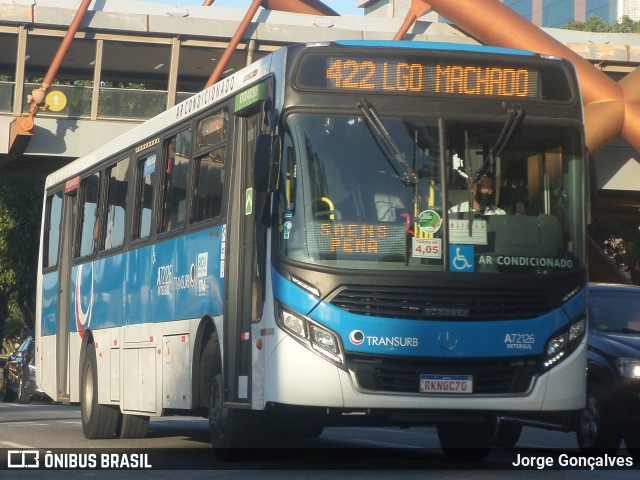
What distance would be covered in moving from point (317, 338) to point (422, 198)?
4.33 feet

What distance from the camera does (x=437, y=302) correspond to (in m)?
10.7

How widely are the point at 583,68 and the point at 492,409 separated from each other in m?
25.8

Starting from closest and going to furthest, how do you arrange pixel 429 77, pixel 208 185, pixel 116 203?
1. pixel 429 77
2. pixel 208 185
3. pixel 116 203

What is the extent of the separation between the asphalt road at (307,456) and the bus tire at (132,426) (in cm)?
14

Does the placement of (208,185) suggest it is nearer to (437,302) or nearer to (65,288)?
(437,302)

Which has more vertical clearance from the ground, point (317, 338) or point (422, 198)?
point (422, 198)

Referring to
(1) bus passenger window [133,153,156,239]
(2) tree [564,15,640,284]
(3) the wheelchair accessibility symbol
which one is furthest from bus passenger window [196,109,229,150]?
(2) tree [564,15,640,284]

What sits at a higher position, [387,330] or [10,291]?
[10,291]

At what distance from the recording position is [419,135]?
435 inches

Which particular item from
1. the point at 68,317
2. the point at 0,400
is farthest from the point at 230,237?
the point at 0,400

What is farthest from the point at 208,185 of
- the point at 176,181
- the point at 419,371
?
the point at 419,371

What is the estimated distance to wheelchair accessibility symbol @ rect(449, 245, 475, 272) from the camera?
10812mm

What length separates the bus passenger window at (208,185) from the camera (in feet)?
40.5

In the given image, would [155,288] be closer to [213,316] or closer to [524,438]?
[213,316]
